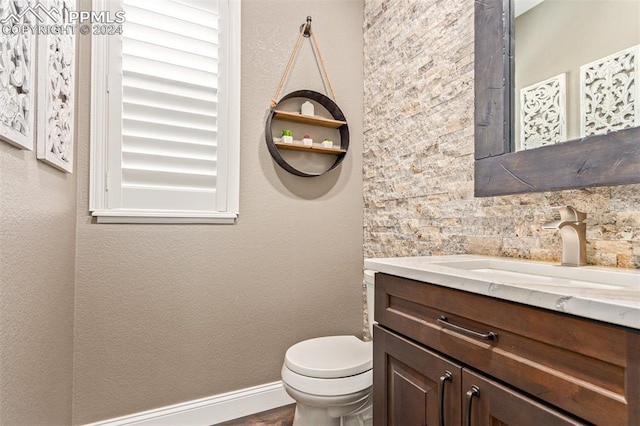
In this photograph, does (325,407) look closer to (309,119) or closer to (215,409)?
(215,409)

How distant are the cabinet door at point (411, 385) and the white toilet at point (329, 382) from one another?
260 millimetres

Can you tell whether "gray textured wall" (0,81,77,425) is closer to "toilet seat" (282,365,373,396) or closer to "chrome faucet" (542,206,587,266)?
"toilet seat" (282,365,373,396)

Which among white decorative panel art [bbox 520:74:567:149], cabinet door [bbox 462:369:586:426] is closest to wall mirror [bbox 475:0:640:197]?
white decorative panel art [bbox 520:74:567:149]

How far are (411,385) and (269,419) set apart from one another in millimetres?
1146

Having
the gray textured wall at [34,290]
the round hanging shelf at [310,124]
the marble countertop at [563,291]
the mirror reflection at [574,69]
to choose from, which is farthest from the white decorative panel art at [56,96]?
the mirror reflection at [574,69]

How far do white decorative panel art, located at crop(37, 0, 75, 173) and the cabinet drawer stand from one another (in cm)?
127

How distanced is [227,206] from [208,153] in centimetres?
30

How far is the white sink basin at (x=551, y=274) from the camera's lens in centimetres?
87

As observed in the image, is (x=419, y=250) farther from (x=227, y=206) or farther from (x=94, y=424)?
(x=94, y=424)

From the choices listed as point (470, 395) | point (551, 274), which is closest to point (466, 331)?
point (470, 395)

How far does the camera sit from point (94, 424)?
5.23ft

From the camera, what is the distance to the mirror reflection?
39.8 inches

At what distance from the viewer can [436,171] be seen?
66.0 inches

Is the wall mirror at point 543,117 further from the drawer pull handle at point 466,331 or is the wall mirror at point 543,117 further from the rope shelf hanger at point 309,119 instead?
the rope shelf hanger at point 309,119
